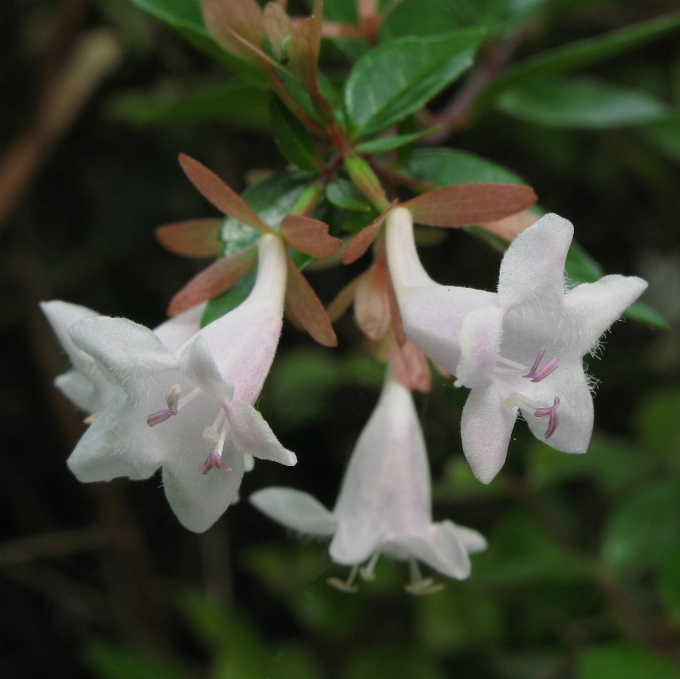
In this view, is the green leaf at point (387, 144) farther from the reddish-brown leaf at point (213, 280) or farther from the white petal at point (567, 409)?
the white petal at point (567, 409)

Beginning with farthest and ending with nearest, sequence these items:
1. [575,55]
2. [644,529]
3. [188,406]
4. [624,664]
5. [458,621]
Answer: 1. [458,621]
2. [644,529]
3. [624,664]
4. [575,55]
5. [188,406]

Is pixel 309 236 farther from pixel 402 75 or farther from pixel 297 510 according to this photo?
pixel 297 510

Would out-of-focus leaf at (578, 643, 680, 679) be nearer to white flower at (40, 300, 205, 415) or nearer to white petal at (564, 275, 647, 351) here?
white petal at (564, 275, 647, 351)

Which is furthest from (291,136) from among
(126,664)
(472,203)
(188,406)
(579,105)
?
(126,664)

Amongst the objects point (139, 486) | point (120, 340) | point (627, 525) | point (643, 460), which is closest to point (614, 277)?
point (120, 340)

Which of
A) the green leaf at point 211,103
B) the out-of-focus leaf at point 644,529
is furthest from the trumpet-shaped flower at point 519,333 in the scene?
the out-of-focus leaf at point 644,529

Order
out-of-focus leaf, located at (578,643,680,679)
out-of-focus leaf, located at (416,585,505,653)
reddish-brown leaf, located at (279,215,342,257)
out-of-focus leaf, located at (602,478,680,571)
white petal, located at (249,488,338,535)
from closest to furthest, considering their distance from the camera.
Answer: reddish-brown leaf, located at (279,215,342,257), white petal, located at (249,488,338,535), out-of-focus leaf, located at (578,643,680,679), out-of-focus leaf, located at (602,478,680,571), out-of-focus leaf, located at (416,585,505,653)

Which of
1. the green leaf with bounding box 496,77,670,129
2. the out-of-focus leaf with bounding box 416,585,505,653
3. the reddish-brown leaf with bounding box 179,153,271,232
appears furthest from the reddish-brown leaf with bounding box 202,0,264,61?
the out-of-focus leaf with bounding box 416,585,505,653
